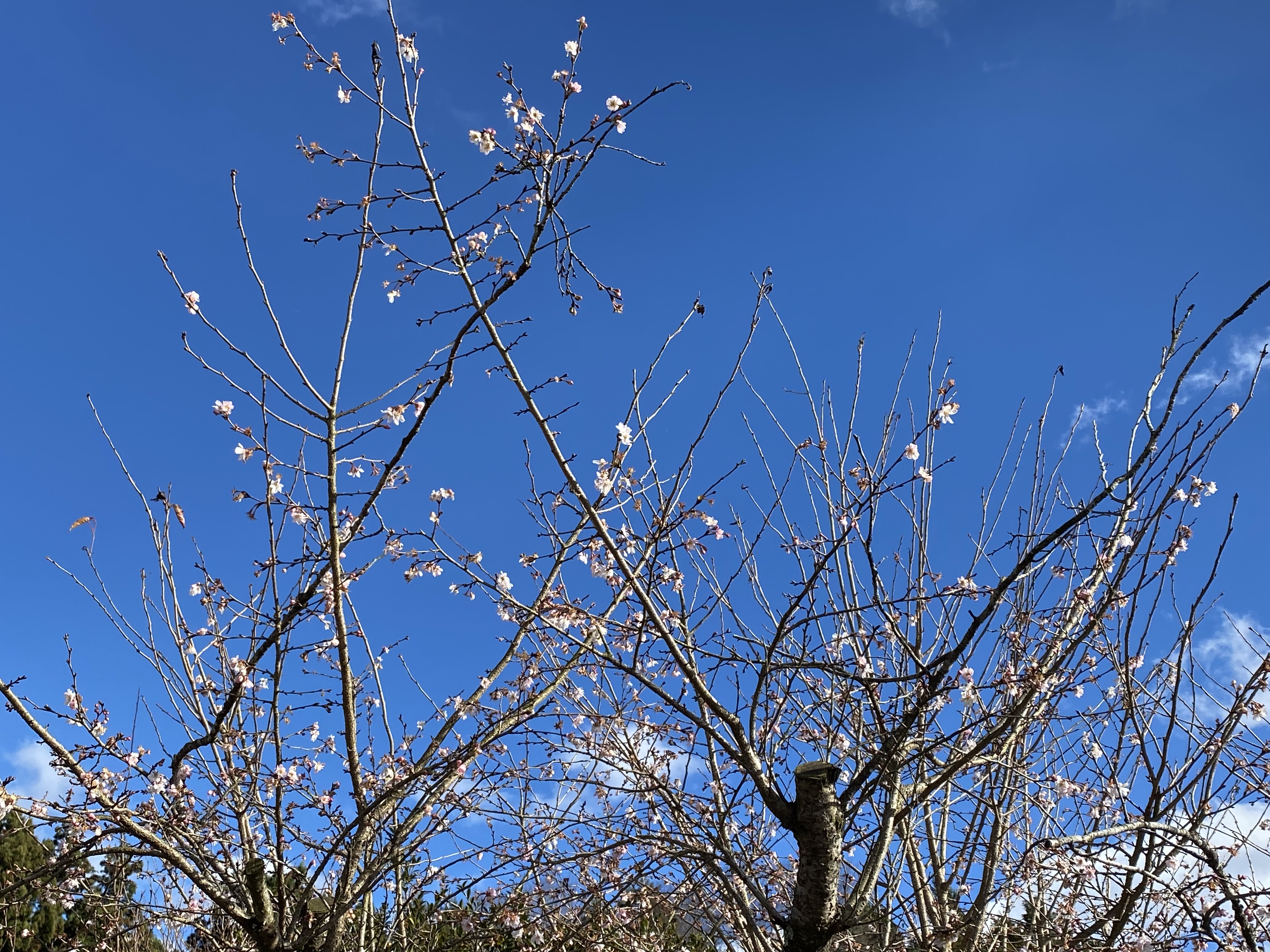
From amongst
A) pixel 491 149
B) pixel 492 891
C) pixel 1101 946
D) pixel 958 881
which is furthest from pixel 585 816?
pixel 491 149

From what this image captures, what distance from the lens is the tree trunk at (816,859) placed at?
2.92 meters

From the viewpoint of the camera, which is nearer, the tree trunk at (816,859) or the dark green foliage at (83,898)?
the tree trunk at (816,859)

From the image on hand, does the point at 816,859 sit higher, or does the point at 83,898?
the point at 83,898

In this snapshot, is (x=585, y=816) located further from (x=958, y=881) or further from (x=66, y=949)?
(x=66, y=949)

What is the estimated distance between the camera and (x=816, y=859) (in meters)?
2.96

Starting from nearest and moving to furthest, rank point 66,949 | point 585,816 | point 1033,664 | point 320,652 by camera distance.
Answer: point 1033,664, point 585,816, point 320,652, point 66,949

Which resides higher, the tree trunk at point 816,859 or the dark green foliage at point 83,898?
the dark green foliage at point 83,898

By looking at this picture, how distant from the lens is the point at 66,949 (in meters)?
4.65

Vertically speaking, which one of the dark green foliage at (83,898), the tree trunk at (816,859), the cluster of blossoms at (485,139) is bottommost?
the tree trunk at (816,859)

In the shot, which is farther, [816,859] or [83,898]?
[83,898]

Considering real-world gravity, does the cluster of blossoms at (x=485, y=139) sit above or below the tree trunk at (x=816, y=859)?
above

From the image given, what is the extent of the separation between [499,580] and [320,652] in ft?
4.02

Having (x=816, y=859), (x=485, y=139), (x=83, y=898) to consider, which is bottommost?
(x=816, y=859)

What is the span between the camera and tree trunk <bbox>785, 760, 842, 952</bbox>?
2924mm
